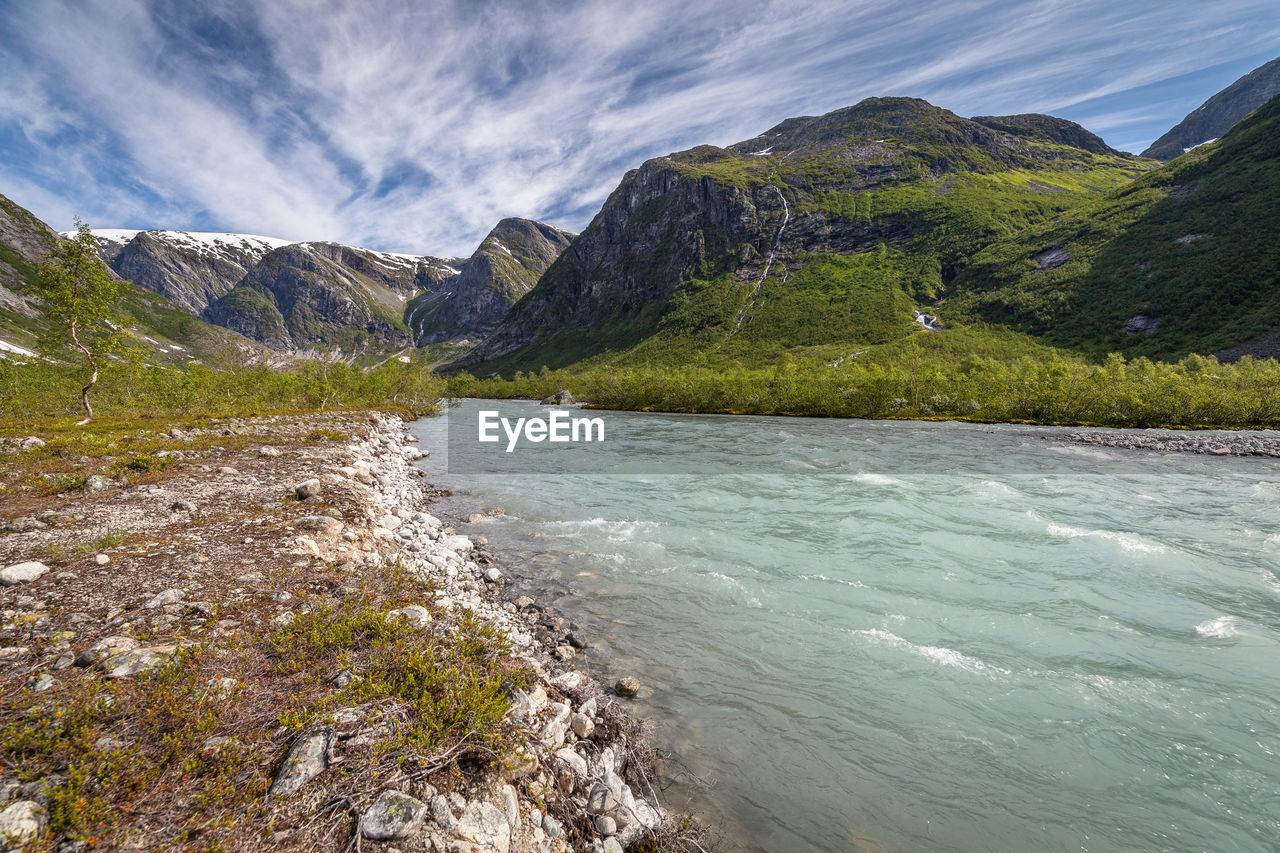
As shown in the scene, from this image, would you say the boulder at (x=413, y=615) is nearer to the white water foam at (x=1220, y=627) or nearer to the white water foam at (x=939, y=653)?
the white water foam at (x=939, y=653)

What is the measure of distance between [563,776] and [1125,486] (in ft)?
113

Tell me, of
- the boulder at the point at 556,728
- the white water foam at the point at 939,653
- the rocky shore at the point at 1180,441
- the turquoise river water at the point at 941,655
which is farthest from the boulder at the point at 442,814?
the rocky shore at the point at 1180,441

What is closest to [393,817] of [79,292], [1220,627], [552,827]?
[552,827]

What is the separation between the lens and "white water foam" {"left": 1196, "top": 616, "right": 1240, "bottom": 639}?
1103cm

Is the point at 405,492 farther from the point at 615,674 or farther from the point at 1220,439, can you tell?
the point at 1220,439

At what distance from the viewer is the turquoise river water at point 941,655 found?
22.8ft

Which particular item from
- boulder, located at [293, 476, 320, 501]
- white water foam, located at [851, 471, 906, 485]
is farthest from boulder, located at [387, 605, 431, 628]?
white water foam, located at [851, 471, 906, 485]

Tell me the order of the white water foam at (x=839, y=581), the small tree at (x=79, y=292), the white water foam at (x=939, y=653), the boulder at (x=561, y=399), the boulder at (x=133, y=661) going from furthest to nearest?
1. the boulder at (x=561, y=399)
2. the small tree at (x=79, y=292)
3. the white water foam at (x=839, y=581)
4. the white water foam at (x=939, y=653)
5. the boulder at (x=133, y=661)

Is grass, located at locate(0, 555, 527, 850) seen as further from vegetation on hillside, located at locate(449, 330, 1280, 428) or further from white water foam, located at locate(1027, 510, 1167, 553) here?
vegetation on hillside, located at locate(449, 330, 1280, 428)

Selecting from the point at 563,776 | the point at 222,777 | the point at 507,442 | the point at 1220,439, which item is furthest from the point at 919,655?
the point at 1220,439

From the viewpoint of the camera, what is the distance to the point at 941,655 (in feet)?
34.0

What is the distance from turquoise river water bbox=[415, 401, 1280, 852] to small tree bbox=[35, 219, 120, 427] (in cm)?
2430

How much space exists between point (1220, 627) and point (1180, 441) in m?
51.5

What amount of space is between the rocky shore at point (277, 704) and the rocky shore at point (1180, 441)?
58140mm
